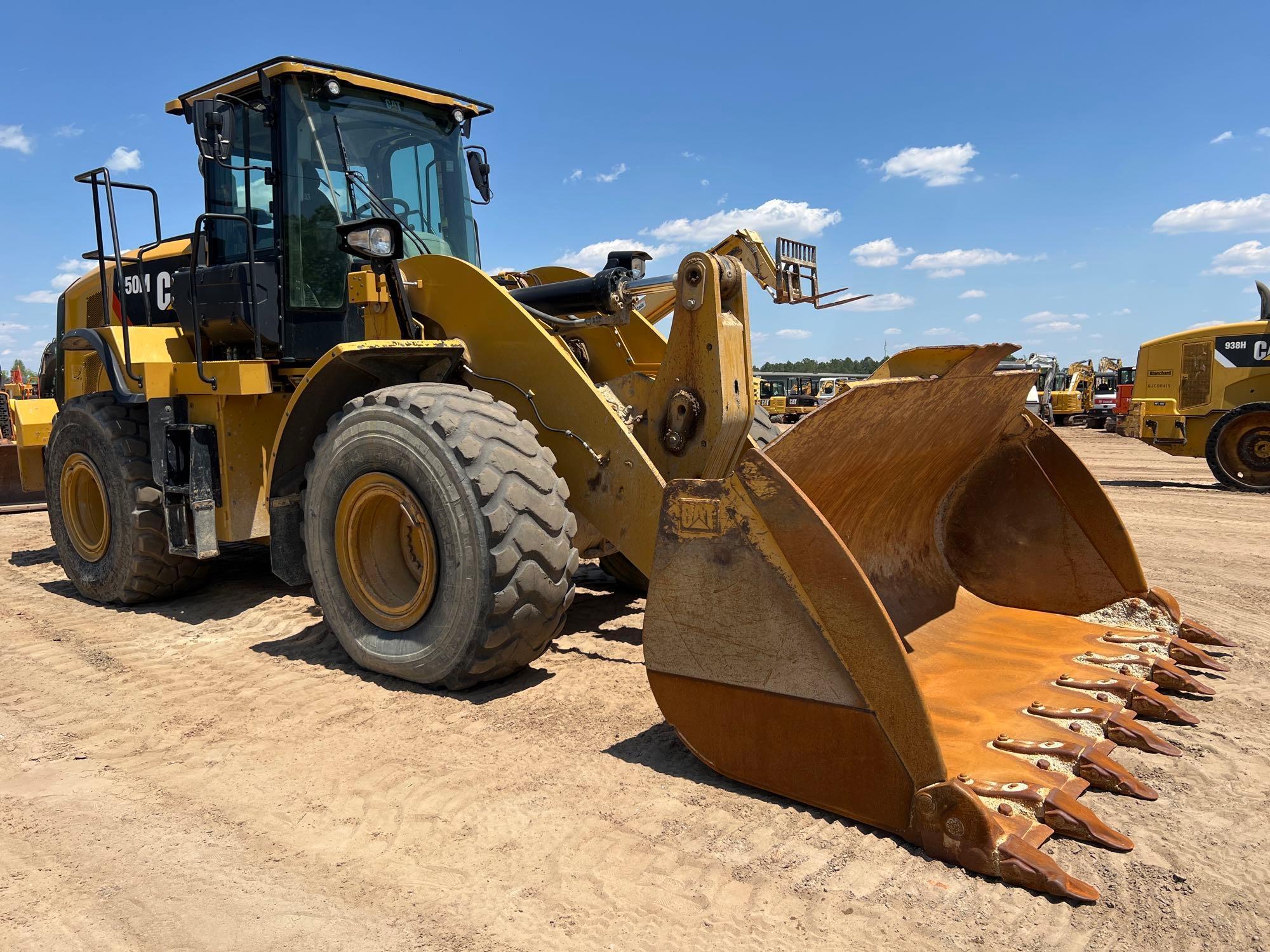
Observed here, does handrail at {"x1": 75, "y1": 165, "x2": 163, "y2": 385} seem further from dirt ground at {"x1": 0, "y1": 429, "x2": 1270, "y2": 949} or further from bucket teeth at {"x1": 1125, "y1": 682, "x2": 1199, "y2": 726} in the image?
bucket teeth at {"x1": 1125, "y1": 682, "x2": 1199, "y2": 726}

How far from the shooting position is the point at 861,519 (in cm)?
430

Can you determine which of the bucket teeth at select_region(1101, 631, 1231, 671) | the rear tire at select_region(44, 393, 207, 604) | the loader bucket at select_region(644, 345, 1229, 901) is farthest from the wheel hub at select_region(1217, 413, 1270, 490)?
the rear tire at select_region(44, 393, 207, 604)

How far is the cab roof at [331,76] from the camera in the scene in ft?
16.9

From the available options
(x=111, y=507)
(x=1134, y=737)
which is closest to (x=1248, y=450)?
(x=1134, y=737)

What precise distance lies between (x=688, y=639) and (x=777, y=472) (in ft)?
2.14

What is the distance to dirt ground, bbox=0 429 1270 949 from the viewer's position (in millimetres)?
2342

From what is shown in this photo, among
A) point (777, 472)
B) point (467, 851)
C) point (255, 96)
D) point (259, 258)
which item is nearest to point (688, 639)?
point (777, 472)

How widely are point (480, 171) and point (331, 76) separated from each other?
1161 mm

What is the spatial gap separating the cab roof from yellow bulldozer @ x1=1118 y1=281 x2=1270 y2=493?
1166 cm

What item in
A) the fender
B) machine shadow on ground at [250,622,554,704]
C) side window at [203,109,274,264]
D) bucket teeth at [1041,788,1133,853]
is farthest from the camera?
side window at [203,109,274,264]

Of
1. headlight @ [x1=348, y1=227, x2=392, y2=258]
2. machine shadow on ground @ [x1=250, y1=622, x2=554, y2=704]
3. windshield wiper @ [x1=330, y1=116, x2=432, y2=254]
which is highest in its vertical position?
windshield wiper @ [x1=330, y1=116, x2=432, y2=254]

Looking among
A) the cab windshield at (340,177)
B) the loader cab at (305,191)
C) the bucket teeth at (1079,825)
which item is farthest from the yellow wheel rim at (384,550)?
the bucket teeth at (1079,825)

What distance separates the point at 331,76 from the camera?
207 inches

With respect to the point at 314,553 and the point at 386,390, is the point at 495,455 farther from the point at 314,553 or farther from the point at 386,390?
the point at 314,553
